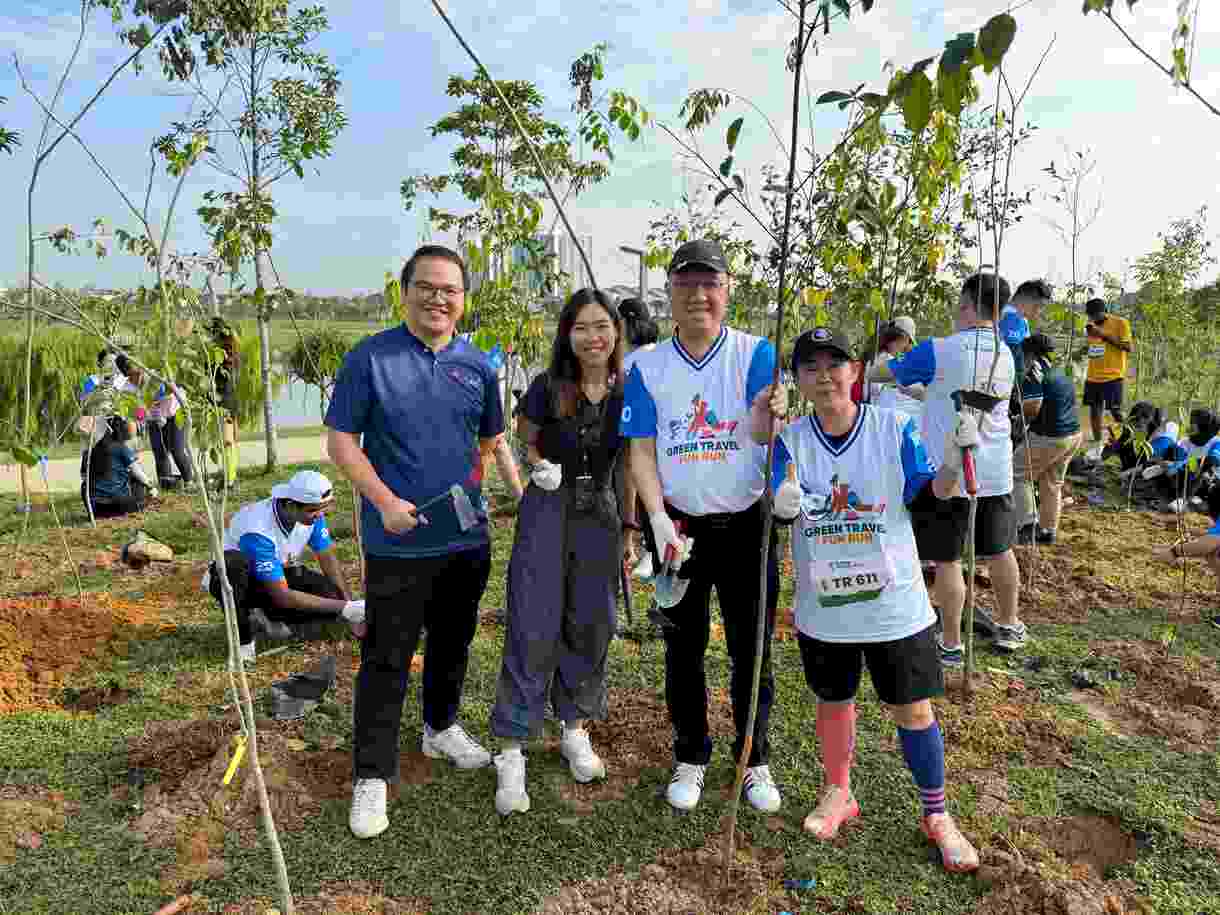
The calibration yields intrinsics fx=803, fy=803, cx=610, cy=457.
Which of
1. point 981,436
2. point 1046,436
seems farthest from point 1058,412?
point 981,436

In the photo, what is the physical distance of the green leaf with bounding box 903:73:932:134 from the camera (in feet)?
4.22

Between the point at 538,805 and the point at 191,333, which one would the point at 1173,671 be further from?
the point at 191,333

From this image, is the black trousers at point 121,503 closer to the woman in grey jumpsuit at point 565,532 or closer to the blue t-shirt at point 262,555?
the blue t-shirt at point 262,555

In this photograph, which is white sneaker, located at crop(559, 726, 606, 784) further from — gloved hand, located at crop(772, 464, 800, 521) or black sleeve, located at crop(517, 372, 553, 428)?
gloved hand, located at crop(772, 464, 800, 521)

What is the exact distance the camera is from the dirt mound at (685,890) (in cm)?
231

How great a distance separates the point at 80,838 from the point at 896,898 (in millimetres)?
2557

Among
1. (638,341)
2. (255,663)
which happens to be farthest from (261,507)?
(638,341)

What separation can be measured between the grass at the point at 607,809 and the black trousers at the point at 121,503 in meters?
3.49

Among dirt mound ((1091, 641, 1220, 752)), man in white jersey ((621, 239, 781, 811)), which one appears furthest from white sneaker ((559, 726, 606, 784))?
dirt mound ((1091, 641, 1220, 752))

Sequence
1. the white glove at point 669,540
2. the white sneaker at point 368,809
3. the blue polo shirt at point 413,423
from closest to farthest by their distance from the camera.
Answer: the white glove at point 669,540
the blue polo shirt at point 413,423
the white sneaker at point 368,809

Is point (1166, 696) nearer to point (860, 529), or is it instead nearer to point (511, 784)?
point (860, 529)

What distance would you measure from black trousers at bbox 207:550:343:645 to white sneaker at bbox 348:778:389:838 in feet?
5.09

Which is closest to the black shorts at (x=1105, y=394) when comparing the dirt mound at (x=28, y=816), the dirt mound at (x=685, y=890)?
the dirt mound at (x=685, y=890)

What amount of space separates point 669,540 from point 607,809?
41.7 inches
